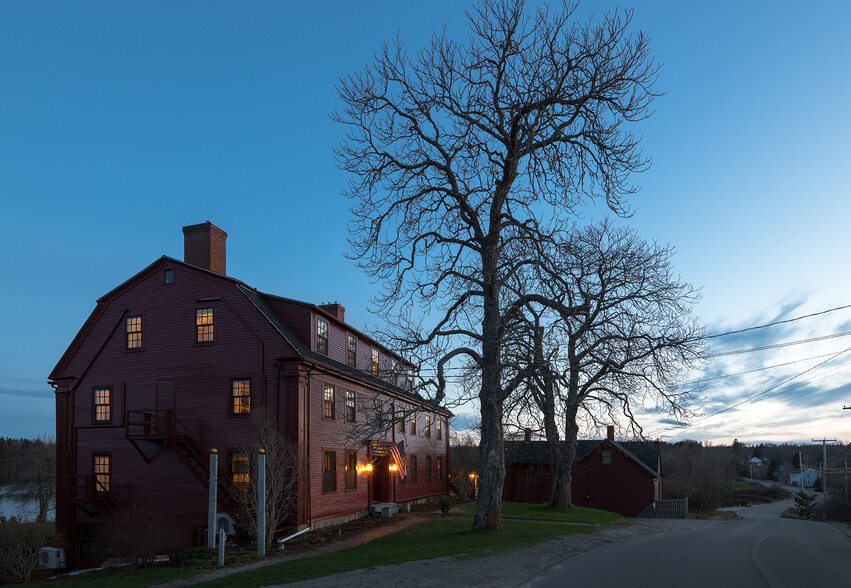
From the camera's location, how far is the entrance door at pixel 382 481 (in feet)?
101

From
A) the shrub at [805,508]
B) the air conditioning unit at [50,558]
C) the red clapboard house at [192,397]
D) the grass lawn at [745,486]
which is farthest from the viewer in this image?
the grass lawn at [745,486]

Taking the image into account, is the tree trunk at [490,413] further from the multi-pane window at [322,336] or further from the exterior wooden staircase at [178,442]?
the multi-pane window at [322,336]

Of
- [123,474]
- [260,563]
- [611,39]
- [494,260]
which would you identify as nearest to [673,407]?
[494,260]

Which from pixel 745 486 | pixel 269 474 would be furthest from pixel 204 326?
pixel 745 486

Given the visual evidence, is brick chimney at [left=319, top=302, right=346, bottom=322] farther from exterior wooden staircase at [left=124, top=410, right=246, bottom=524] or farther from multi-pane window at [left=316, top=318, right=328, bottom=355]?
exterior wooden staircase at [left=124, top=410, right=246, bottom=524]

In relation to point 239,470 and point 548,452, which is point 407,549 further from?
point 548,452

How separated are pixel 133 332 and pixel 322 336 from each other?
7517mm

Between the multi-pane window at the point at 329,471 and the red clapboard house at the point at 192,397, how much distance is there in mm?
38

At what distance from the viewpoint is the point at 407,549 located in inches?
648

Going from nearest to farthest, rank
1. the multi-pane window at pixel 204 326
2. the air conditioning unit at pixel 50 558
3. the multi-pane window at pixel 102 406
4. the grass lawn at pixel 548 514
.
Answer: the air conditioning unit at pixel 50 558, the multi-pane window at pixel 204 326, the multi-pane window at pixel 102 406, the grass lawn at pixel 548 514

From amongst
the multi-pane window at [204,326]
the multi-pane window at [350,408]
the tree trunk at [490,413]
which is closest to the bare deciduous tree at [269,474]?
the multi-pane window at [204,326]

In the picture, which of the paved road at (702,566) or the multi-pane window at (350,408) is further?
the multi-pane window at (350,408)

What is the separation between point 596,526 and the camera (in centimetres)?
2528

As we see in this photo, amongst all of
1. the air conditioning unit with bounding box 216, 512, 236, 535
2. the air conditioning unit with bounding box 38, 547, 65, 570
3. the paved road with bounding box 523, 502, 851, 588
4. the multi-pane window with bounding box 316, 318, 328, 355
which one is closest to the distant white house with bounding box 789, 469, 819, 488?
the paved road with bounding box 523, 502, 851, 588
